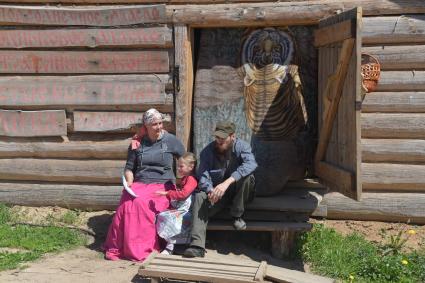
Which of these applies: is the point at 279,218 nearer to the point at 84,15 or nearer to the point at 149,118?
the point at 149,118

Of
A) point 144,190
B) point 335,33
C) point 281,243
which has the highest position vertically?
point 335,33

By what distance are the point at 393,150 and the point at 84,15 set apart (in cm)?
350

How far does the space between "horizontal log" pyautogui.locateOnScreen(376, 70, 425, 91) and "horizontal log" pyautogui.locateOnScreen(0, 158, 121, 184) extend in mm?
2862

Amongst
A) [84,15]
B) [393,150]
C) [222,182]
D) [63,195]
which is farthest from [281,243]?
[84,15]

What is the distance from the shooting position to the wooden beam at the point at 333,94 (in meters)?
5.81

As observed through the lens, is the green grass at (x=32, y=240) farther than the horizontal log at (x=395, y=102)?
No

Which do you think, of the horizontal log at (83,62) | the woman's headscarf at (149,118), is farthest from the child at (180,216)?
the horizontal log at (83,62)

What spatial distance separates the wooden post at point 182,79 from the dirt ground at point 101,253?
1.12 m

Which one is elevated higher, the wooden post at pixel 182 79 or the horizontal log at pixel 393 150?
the wooden post at pixel 182 79

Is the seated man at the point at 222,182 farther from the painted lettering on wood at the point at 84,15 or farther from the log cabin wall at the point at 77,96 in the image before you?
the painted lettering on wood at the point at 84,15

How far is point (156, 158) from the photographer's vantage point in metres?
6.59

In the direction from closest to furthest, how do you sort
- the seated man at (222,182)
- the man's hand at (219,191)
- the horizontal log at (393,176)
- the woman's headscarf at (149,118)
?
the man's hand at (219,191)
the seated man at (222,182)
the woman's headscarf at (149,118)
the horizontal log at (393,176)

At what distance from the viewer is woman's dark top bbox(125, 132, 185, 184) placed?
6602mm

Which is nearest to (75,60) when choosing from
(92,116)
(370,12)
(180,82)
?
(92,116)
